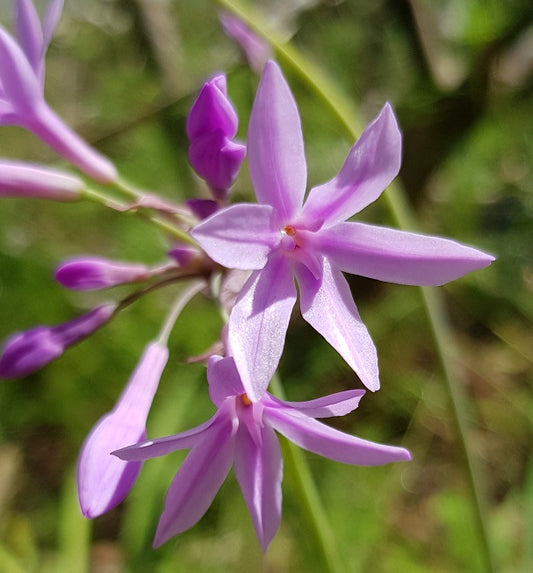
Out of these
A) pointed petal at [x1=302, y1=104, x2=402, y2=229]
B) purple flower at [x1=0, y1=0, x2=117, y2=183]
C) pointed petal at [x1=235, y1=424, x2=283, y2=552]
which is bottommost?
pointed petal at [x1=235, y1=424, x2=283, y2=552]

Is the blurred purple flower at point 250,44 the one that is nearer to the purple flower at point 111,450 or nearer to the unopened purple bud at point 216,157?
the unopened purple bud at point 216,157

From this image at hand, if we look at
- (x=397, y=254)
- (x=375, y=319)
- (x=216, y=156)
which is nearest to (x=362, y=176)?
(x=397, y=254)

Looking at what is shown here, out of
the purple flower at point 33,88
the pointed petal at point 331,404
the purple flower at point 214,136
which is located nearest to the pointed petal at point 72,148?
the purple flower at point 33,88

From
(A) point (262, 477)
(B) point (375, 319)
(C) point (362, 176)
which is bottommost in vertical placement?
(B) point (375, 319)

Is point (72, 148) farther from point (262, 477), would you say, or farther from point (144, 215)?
point (262, 477)

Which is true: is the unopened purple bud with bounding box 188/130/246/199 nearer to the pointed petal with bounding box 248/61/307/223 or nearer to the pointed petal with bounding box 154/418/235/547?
the pointed petal with bounding box 248/61/307/223

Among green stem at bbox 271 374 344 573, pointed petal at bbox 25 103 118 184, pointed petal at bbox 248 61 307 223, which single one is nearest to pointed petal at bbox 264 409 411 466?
green stem at bbox 271 374 344 573
